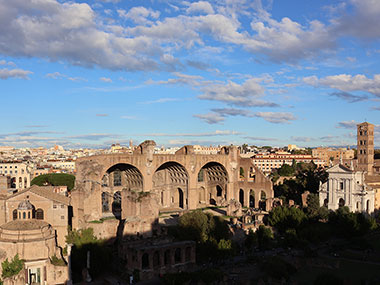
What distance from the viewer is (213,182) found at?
211 ft

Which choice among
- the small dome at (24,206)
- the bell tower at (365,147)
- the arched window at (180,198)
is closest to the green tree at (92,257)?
the small dome at (24,206)

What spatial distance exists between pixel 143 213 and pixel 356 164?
48496 millimetres

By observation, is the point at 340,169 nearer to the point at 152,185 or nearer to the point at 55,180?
the point at 152,185

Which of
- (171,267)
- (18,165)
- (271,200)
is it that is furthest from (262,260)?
(18,165)

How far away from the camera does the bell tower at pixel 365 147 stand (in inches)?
2977

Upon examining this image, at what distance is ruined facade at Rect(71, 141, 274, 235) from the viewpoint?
138 feet

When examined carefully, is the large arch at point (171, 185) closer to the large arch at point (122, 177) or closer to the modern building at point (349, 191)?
the large arch at point (122, 177)

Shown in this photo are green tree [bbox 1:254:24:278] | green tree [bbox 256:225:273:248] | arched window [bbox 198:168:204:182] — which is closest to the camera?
green tree [bbox 1:254:24:278]

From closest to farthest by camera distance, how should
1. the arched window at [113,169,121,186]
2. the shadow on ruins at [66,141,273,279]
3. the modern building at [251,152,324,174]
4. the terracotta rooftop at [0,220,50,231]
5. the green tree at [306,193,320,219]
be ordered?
the terracotta rooftop at [0,220,50,231] < the shadow on ruins at [66,141,273,279] < the green tree at [306,193,320,219] < the arched window at [113,169,121,186] < the modern building at [251,152,324,174]

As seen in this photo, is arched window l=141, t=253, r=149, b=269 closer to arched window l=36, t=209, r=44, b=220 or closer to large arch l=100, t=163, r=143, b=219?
arched window l=36, t=209, r=44, b=220

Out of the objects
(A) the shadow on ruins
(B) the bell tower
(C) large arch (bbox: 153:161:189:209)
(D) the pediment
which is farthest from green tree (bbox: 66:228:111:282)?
(B) the bell tower

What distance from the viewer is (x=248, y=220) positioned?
48812 mm

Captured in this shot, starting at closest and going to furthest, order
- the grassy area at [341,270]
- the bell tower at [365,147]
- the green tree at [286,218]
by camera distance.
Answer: the grassy area at [341,270]
the green tree at [286,218]
the bell tower at [365,147]

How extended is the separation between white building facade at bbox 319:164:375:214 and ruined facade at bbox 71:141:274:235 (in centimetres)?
791
